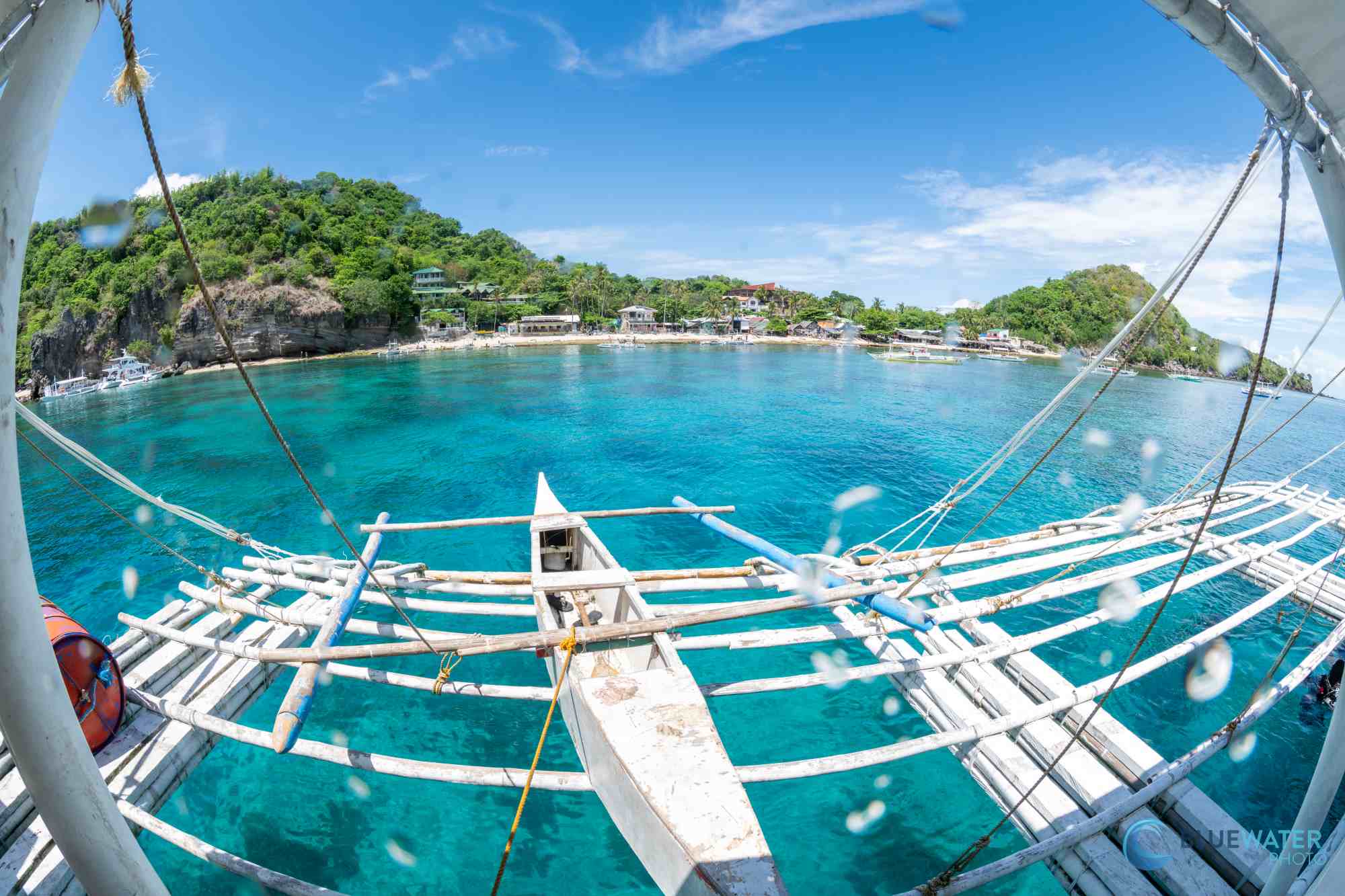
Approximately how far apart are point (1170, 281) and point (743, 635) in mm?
5271

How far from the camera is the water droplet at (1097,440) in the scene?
27312mm

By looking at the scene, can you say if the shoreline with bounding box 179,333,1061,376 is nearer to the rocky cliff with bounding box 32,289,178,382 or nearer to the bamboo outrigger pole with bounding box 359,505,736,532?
the rocky cliff with bounding box 32,289,178,382

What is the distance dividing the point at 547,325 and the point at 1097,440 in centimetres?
7998

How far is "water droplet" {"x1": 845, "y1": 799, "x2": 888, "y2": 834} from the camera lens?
659 centimetres

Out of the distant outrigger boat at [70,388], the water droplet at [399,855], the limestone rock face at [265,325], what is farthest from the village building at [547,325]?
the water droplet at [399,855]

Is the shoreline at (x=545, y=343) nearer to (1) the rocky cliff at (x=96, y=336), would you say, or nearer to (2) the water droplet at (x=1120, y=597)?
(1) the rocky cliff at (x=96, y=336)

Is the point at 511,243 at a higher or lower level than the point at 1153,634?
higher

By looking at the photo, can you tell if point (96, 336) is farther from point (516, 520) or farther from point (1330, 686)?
point (1330, 686)

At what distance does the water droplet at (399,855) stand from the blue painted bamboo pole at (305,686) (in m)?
2.26

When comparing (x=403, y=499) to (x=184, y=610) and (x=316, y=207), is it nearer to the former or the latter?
(x=184, y=610)

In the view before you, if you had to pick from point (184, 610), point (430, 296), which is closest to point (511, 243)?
point (430, 296)

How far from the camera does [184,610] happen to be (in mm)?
7918

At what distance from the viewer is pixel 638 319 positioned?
10075 centimetres

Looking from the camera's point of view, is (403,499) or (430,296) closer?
(403,499)
